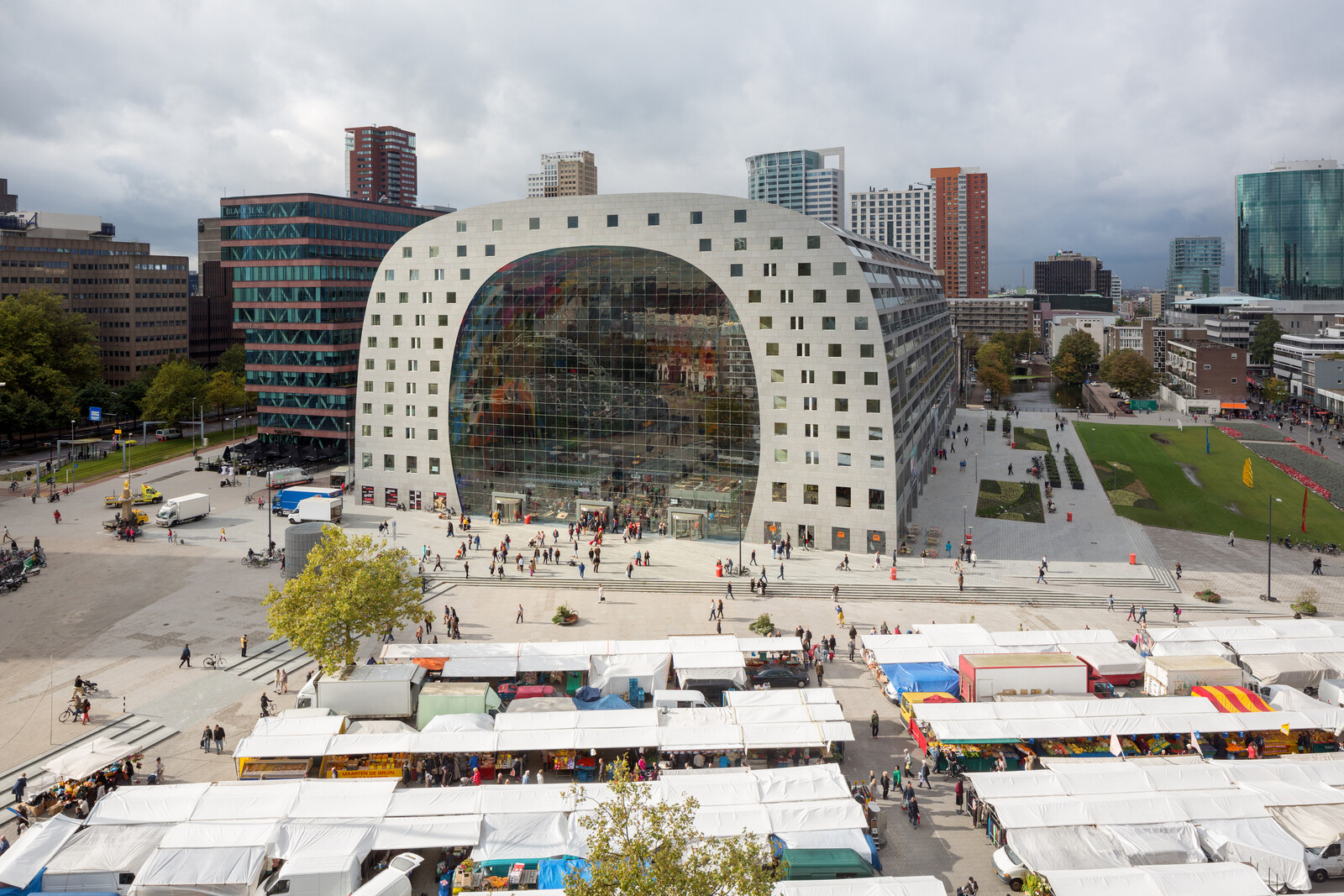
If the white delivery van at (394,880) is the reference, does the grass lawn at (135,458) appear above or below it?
above

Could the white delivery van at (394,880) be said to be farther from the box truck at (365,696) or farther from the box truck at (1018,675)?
the box truck at (1018,675)

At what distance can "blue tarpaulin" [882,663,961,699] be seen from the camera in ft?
127

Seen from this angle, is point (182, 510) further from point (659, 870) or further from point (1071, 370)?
point (1071, 370)

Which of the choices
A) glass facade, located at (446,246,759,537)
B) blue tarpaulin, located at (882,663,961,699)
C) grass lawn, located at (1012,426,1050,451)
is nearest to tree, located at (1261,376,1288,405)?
grass lawn, located at (1012,426,1050,451)

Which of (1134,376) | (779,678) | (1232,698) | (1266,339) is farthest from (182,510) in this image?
(1266,339)

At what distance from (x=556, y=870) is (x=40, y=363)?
109441 millimetres

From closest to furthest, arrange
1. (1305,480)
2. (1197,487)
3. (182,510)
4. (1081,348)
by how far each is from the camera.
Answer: (182,510) < (1197,487) < (1305,480) < (1081,348)

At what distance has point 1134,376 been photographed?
5773 inches

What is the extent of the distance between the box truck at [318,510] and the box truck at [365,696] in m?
33.6

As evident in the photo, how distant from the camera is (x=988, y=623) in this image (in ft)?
162

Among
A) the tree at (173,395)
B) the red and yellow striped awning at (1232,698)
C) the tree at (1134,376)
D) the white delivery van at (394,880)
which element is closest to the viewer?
the white delivery van at (394,880)

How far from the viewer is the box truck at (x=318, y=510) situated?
228 feet

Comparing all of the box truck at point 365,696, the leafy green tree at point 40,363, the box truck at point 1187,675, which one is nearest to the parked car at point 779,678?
the box truck at point 365,696

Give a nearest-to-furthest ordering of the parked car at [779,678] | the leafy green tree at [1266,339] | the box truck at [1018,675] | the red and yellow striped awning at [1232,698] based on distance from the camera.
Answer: the red and yellow striped awning at [1232,698] → the box truck at [1018,675] → the parked car at [779,678] → the leafy green tree at [1266,339]
